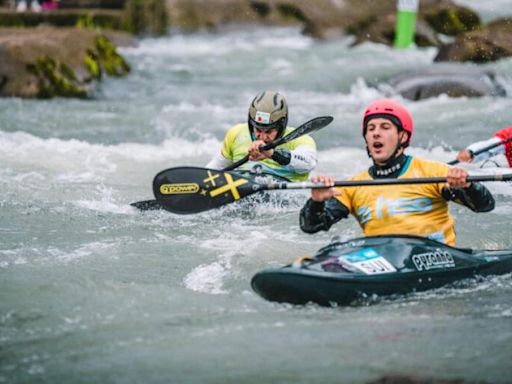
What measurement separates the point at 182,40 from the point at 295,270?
18.8 m

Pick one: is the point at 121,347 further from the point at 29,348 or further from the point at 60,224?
the point at 60,224

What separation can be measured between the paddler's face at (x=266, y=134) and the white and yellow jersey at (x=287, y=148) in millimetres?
142

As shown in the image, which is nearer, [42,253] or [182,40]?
[42,253]

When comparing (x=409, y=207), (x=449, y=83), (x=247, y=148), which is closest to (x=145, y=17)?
(x=449, y=83)

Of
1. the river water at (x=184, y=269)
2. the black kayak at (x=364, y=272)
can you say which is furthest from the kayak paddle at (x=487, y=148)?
the black kayak at (x=364, y=272)

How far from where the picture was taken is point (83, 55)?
1580 centimetres

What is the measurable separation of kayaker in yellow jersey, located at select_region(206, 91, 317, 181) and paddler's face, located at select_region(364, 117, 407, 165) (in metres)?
1.94

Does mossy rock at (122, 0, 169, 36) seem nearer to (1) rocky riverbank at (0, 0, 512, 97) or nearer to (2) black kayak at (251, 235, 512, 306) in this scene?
(1) rocky riverbank at (0, 0, 512, 97)

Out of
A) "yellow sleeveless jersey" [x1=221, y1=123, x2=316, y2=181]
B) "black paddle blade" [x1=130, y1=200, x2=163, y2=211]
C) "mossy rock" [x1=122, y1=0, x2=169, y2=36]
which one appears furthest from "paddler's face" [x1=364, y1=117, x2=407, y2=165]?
"mossy rock" [x1=122, y1=0, x2=169, y2=36]

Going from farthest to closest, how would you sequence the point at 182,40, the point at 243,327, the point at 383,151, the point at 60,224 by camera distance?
the point at 182,40, the point at 60,224, the point at 383,151, the point at 243,327

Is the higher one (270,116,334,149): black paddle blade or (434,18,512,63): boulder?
(434,18,512,63): boulder

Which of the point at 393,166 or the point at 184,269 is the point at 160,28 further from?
the point at 393,166

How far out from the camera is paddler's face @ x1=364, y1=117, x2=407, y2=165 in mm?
6051

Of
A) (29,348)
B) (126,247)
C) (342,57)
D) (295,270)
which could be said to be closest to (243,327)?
(295,270)
